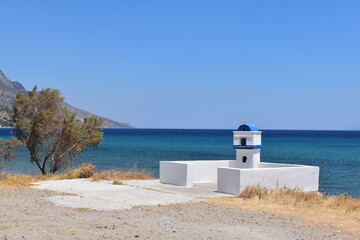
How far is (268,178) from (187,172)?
10.4 feet

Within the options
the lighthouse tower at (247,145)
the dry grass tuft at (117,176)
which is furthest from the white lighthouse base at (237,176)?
the dry grass tuft at (117,176)

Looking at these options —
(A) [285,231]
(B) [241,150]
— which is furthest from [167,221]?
(B) [241,150]

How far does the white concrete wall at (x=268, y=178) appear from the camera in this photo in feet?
53.1

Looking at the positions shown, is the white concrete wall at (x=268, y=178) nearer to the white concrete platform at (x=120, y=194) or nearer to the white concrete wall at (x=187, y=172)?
the white concrete platform at (x=120, y=194)

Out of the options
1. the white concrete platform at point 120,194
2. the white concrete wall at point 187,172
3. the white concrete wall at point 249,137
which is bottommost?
the white concrete platform at point 120,194

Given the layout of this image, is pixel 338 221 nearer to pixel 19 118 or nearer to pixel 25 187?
pixel 25 187

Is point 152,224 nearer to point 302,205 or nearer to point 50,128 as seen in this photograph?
point 302,205

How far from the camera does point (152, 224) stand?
1047cm

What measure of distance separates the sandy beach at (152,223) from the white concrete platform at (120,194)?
638 millimetres

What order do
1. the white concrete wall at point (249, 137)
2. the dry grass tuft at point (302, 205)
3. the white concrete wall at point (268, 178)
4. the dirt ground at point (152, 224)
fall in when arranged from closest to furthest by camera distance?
1. the dirt ground at point (152, 224)
2. the dry grass tuft at point (302, 205)
3. the white concrete wall at point (268, 178)
4. the white concrete wall at point (249, 137)

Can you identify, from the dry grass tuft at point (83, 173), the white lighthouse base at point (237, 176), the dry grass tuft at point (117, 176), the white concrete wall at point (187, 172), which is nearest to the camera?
the white lighthouse base at point (237, 176)

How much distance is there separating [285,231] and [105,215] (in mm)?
4154

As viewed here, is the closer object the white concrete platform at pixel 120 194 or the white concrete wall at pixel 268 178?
the white concrete platform at pixel 120 194

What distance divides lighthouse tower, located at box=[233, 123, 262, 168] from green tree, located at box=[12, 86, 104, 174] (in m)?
8.66
